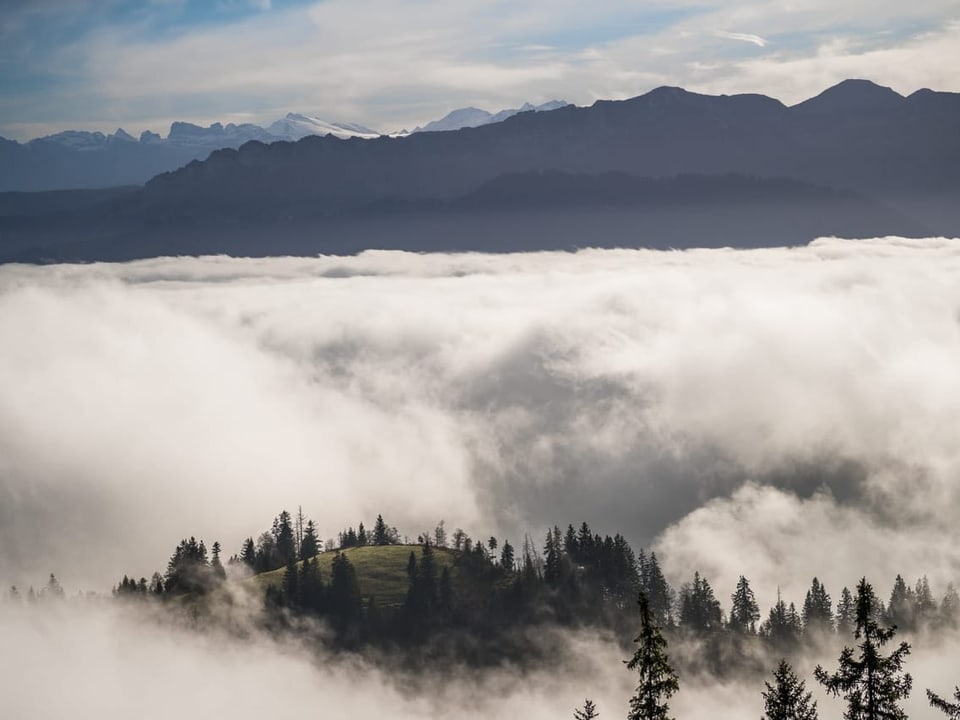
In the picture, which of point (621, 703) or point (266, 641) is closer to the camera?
point (621, 703)

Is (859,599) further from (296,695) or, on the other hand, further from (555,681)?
(296,695)

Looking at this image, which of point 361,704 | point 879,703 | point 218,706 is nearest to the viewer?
point 879,703

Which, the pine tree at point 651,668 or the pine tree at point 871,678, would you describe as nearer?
the pine tree at point 871,678

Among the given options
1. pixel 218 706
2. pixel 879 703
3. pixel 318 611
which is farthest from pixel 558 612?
pixel 879 703

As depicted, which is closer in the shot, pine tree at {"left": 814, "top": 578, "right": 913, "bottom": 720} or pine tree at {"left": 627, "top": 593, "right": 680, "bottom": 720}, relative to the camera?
pine tree at {"left": 814, "top": 578, "right": 913, "bottom": 720}

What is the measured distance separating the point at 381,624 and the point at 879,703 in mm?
152213

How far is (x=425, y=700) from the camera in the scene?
178625 mm

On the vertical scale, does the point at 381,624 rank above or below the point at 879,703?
below

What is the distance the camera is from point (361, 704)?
17838 centimetres

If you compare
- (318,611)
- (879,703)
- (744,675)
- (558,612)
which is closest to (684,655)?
(744,675)

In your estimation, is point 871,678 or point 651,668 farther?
point 651,668

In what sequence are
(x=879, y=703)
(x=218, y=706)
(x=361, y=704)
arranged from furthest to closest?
(x=218, y=706) → (x=361, y=704) → (x=879, y=703)

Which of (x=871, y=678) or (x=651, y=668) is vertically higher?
(x=871, y=678)

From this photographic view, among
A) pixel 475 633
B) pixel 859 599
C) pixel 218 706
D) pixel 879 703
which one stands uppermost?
pixel 859 599
